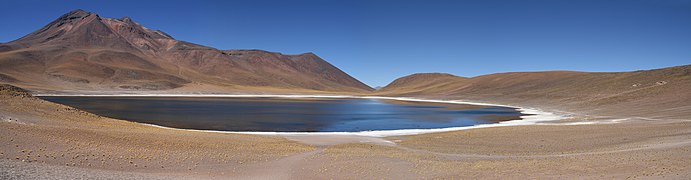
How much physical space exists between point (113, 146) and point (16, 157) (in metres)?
3.84

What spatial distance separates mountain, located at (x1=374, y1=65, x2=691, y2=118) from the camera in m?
50.2

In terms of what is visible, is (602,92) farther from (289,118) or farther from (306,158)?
(306,158)

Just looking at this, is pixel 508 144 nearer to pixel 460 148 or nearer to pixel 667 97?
pixel 460 148

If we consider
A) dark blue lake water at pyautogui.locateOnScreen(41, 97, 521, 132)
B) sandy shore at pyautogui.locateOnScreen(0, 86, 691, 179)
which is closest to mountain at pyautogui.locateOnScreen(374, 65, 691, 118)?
dark blue lake water at pyautogui.locateOnScreen(41, 97, 521, 132)

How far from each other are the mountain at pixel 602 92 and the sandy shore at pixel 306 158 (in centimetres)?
2418

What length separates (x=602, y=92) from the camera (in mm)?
72375

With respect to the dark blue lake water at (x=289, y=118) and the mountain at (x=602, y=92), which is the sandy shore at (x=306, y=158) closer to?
the dark blue lake water at (x=289, y=118)

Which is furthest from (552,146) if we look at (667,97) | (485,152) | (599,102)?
(599,102)

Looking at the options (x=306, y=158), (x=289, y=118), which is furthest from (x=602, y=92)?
(x=306, y=158)

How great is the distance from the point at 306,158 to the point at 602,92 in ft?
224

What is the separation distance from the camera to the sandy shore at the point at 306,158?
42.9ft

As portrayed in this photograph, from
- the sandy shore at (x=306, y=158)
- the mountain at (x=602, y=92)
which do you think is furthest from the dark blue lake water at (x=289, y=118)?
the sandy shore at (x=306, y=158)

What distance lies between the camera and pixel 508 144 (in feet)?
76.8

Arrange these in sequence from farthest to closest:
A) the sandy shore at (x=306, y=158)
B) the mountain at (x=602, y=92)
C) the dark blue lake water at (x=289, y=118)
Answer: the mountain at (x=602, y=92), the dark blue lake water at (x=289, y=118), the sandy shore at (x=306, y=158)
